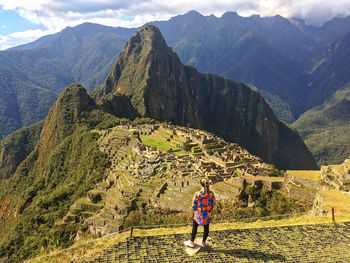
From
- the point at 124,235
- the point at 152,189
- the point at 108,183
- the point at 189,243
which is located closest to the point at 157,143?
the point at 108,183

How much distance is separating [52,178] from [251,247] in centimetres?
7040

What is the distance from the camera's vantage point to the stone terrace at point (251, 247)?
11.2 metres

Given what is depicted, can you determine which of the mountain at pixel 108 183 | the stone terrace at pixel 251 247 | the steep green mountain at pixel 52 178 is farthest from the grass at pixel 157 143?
the stone terrace at pixel 251 247

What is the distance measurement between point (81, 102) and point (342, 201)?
104 meters

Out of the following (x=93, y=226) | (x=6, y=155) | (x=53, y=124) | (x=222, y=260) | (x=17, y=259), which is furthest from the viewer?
(x=6, y=155)

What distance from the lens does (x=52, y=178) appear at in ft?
238

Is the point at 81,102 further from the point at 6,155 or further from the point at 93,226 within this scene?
the point at 93,226

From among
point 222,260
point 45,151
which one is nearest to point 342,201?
point 222,260

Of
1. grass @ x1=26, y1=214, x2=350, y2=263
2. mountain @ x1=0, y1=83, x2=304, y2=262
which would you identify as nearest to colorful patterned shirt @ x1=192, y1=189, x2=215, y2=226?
grass @ x1=26, y1=214, x2=350, y2=263

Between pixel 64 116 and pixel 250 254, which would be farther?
pixel 64 116

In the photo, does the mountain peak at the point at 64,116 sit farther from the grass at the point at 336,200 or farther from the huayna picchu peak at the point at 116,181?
the grass at the point at 336,200

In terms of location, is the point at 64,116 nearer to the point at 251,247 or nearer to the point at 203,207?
the point at 203,207

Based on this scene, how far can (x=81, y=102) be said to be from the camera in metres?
108

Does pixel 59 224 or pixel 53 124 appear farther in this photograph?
pixel 53 124
